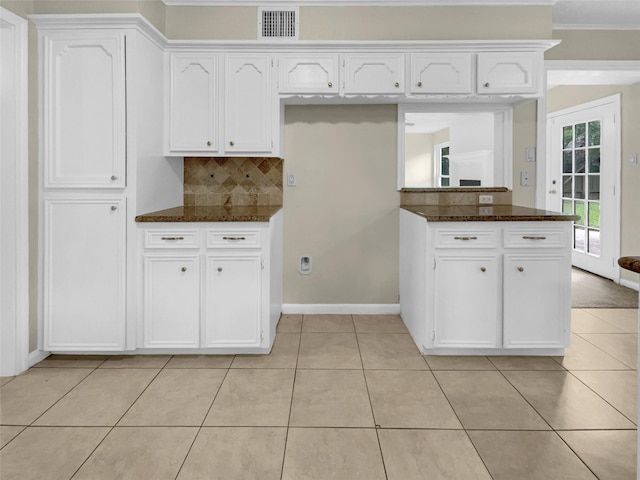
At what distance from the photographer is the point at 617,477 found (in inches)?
68.5

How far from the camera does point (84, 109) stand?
286 cm

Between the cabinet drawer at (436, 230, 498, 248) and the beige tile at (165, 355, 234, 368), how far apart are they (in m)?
1.51

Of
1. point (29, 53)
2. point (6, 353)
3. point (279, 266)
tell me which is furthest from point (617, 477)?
point (29, 53)

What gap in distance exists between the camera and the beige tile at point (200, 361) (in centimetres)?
288

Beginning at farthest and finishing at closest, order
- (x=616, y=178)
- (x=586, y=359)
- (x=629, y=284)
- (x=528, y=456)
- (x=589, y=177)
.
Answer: (x=589, y=177)
(x=616, y=178)
(x=629, y=284)
(x=586, y=359)
(x=528, y=456)

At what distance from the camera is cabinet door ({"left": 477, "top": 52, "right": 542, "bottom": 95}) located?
3.41m

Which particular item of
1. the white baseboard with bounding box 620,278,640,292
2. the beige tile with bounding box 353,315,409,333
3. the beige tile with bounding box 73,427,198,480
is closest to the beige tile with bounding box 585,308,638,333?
the white baseboard with bounding box 620,278,640,292

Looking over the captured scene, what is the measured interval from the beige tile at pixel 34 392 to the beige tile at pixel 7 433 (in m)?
0.04

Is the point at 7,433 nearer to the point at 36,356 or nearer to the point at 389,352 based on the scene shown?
the point at 36,356

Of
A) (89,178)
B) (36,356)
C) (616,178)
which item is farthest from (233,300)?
(616,178)

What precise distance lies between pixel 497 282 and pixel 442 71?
5.17 feet

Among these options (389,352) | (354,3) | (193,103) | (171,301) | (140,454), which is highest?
(354,3)

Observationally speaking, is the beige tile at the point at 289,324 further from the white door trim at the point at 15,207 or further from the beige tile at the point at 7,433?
the beige tile at the point at 7,433

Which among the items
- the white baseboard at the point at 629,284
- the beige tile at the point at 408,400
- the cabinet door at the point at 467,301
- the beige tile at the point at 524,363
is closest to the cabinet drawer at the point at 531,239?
the cabinet door at the point at 467,301
